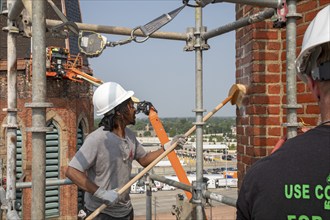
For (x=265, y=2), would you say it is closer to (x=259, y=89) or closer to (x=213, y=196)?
(x=259, y=89)

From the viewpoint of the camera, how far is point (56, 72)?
18.4 metres

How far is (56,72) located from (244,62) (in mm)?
15521

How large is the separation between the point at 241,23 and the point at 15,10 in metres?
1.86

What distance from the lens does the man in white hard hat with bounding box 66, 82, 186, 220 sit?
364 centimetres

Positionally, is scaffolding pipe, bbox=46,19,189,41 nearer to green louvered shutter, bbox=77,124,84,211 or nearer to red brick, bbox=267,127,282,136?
red brick, bbox=267,127,282,136

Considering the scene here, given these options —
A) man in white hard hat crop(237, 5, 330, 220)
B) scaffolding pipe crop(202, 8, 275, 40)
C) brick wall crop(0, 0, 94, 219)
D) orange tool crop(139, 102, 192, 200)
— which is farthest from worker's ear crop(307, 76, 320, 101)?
brick wall crop(0, 0, 94, 219)

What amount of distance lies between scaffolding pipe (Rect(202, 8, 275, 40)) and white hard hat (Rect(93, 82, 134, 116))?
1.07m

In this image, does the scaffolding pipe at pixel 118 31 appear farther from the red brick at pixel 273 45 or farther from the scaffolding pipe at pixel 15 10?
the red brick at pixel 273 45

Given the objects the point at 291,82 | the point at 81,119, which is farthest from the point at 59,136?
the point at 291,82

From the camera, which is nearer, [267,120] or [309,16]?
[309,16]

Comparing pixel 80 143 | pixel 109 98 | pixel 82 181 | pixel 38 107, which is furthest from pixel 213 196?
pixel 80 143

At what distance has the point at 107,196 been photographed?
360 cm

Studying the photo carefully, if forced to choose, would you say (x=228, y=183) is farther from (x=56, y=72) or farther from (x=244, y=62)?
(x=244, y=62)

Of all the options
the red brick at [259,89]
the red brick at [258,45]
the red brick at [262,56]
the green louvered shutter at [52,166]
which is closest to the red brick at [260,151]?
the red brick at [259,89]
